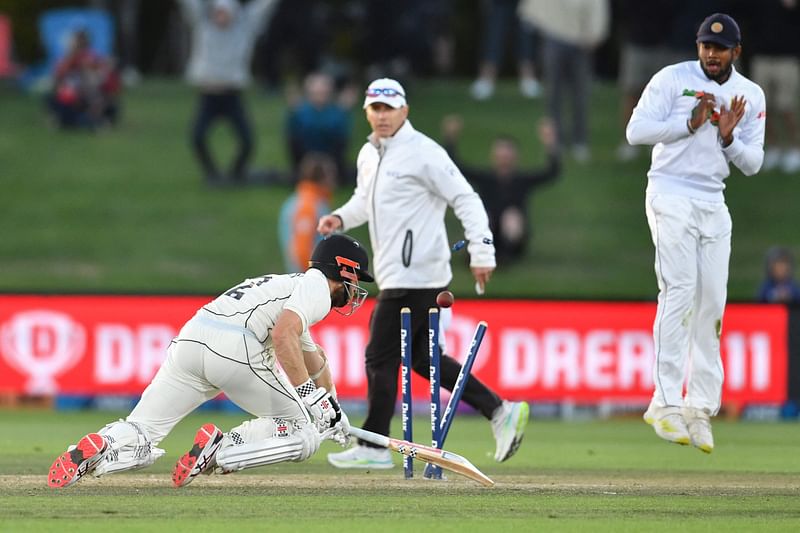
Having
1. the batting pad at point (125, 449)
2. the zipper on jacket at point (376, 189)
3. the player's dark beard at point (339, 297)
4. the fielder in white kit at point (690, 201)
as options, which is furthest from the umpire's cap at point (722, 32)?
the batting pad at point (125, 449)

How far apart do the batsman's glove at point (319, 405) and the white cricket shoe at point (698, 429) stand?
237 centimetres

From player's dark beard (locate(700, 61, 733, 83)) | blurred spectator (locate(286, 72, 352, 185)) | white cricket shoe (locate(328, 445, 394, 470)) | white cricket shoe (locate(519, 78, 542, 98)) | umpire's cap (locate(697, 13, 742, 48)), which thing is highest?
umpire's cap (locate(697, 13, 742, 48))

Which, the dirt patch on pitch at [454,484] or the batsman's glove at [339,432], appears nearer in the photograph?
the dirt patch on pitch at [454,484]

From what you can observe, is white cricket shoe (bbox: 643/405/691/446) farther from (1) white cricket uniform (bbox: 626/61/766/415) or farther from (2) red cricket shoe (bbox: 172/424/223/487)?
(2) red cricket shoe (bbox: 172/424/223/487)

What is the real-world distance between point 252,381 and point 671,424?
107 inches

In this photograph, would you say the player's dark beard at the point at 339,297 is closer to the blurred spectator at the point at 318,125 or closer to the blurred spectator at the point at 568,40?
the blurred spectator at the point at 318,125

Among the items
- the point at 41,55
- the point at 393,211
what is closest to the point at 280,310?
the point at 393,211

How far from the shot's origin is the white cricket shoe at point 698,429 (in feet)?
31.3

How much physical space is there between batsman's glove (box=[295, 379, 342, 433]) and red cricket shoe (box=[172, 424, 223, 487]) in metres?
0.51

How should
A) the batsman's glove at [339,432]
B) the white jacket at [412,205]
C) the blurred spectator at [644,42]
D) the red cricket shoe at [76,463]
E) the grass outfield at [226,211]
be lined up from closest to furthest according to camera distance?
the red cricket shoe at [76,463] < the batsman's glove at [339,432] < the white jacket at [412,205] < the grass outfield at [226,211] < the blurred spectator at [644,42]

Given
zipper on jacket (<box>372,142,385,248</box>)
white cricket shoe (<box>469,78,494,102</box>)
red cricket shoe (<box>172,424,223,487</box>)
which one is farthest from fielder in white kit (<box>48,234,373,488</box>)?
white cricket shoe (<box>469,78,494,102</box>)

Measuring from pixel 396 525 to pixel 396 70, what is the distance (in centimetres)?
1473

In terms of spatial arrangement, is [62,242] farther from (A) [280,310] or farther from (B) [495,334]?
(A) [280,310]

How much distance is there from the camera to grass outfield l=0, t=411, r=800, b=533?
7121 millimetres
